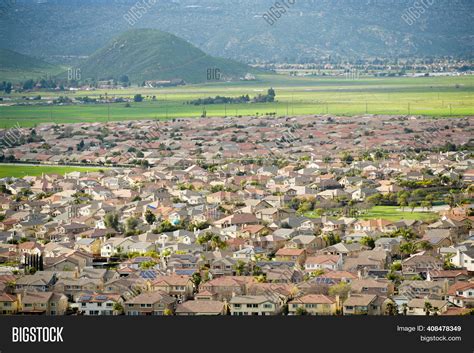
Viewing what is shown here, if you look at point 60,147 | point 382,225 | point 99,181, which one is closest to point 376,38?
point 60,147

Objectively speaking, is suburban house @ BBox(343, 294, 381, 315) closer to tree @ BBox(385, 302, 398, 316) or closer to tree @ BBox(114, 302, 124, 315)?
tree @ BBox(385, 302, 398, 316)

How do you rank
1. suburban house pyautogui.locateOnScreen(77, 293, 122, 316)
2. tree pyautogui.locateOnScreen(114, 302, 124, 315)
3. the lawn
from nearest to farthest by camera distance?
tree pyautogui.locateOnScreen(114, 302, 124, 315) < suburban house pyautogui.locateOnScreen(77, 293, 122, 316) < the lawn

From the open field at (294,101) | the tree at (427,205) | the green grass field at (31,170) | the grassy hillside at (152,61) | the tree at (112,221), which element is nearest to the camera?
the tree at (112,221)

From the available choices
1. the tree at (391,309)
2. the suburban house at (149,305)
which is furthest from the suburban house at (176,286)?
the tree at (391,309)

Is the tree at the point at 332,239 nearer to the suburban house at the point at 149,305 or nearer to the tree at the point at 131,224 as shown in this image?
the tree at the point at 131,224

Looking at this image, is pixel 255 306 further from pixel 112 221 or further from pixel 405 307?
pixel 112 221

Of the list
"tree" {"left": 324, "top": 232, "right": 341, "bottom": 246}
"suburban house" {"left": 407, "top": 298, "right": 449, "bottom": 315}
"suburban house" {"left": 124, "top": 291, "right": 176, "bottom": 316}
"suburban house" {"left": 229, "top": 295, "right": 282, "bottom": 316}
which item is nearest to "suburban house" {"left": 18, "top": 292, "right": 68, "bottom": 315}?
"suburban house" {"left": 124, "top": 291, "right": 176, "bottom": 316}

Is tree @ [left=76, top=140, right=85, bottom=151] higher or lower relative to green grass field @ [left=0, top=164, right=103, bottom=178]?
higher
